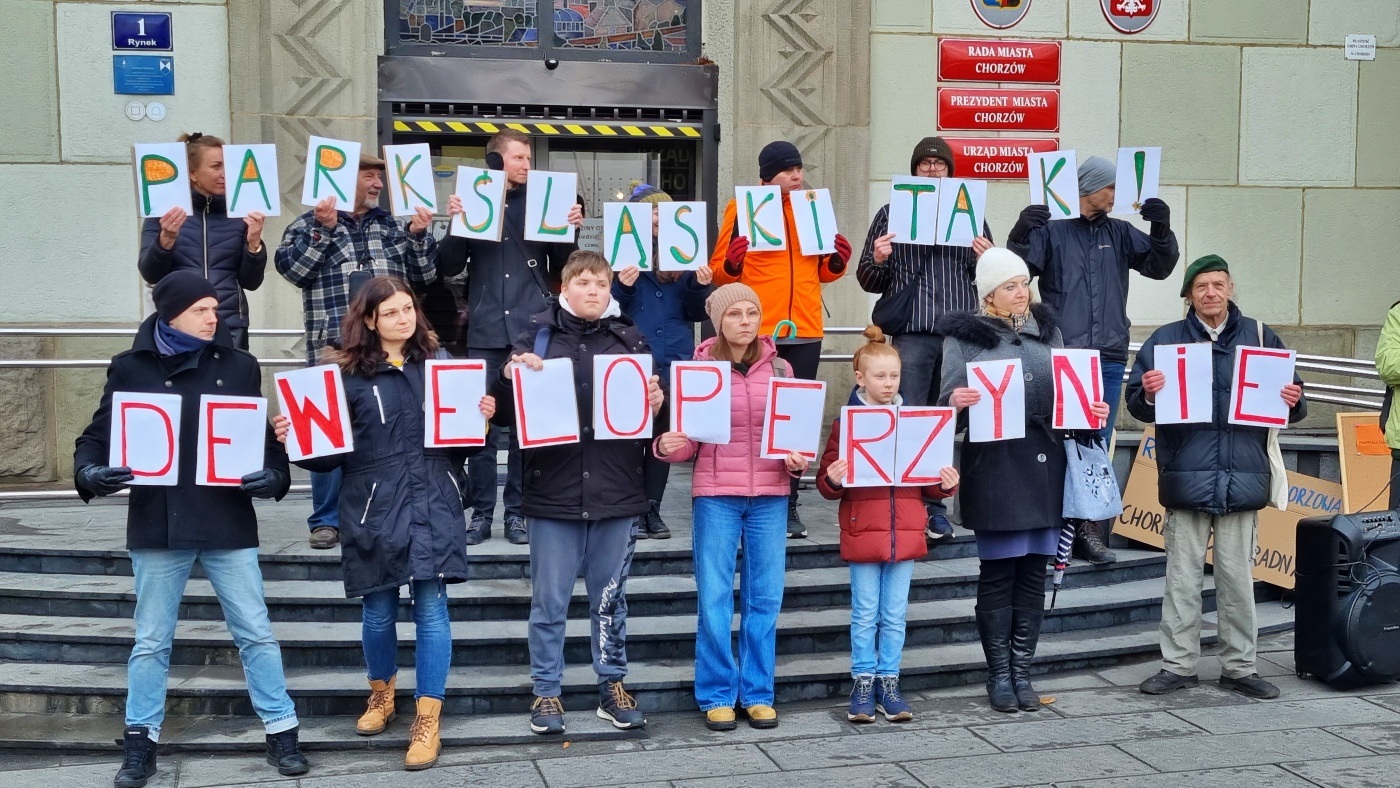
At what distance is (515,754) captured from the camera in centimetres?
576

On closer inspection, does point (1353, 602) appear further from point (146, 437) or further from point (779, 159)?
point (146, 437)

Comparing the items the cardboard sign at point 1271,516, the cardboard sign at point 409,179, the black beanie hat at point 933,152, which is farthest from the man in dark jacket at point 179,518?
the cardboard sign at point 1271,516

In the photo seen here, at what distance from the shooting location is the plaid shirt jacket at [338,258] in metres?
7.04

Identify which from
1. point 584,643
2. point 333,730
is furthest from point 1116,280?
point 333,730

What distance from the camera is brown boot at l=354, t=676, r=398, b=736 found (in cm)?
581

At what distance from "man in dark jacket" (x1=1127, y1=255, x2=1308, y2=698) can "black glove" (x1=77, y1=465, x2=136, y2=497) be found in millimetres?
4252

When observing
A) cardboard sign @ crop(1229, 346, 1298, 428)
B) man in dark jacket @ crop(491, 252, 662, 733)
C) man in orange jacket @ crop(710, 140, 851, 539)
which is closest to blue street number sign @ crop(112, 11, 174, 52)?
man in orange jacket @ crop(710, 140, 851, 539)

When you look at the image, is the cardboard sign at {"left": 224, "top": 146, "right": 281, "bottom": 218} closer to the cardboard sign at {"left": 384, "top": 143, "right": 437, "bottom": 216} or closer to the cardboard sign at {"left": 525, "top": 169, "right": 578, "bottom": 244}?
the cardboard sign at {"left": 384, "top": 143, "right": 437, "bottom": 216}

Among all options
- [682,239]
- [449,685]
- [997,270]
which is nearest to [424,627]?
[449,685]

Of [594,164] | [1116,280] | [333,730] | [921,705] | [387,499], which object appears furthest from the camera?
[594,164]

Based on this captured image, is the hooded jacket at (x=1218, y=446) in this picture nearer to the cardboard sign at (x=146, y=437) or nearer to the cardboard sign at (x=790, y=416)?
the cardboard sign at (x=790, y=416)

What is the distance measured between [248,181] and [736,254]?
233 cm

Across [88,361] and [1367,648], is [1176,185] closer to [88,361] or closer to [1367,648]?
[1367,648]

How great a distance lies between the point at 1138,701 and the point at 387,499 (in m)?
3.41
